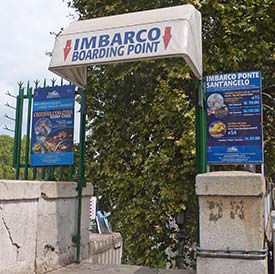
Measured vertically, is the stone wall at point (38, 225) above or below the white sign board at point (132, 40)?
below

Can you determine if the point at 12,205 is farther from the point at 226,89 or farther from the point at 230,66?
the point at 230,66

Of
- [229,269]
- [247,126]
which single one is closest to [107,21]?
[247,126]

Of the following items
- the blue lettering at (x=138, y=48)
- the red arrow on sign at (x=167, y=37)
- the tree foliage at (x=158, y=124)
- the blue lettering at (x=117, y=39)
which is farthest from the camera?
the tree foliage at (x=158, y=124)

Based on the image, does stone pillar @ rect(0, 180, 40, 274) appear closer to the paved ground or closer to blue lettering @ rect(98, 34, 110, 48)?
the paved ground

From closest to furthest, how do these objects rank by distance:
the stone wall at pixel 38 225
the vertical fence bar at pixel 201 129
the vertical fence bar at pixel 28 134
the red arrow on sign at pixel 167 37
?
1. the stone wall at pixel 38 225
2. the red arrow on sign at pixel 167 37
3. the vertical fence bar at pixel 201 129
4. the vertical fence bar at pixel 28 134

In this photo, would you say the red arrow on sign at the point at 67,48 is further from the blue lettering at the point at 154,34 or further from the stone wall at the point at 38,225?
the stone wall at the point at 38,225

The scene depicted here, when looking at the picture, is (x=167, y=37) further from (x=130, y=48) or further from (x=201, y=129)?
(x=201, y=129)

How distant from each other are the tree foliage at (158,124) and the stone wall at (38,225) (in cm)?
172

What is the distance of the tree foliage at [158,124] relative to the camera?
6.34 metres

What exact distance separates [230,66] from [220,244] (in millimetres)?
3789

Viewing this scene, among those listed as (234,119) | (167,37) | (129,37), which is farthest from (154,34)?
(234,119)

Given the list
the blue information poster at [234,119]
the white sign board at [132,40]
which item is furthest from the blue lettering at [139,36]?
the blue information poster at [234,119]

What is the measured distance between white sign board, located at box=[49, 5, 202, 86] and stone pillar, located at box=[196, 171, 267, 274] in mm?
1315

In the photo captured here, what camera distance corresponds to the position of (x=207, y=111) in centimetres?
428
